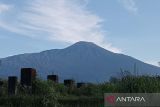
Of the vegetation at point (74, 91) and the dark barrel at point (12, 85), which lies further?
the dark barrel at point (12, 85)

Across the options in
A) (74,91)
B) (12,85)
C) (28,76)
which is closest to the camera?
(28,76)

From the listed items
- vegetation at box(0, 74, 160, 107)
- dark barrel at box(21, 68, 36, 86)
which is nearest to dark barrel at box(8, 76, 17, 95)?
vegetation at box(0, 74, 160, 107)

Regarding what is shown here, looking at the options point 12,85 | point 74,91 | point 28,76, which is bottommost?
point 74,91

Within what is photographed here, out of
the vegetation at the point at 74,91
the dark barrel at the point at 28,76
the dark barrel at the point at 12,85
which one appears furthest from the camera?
the dark barrel at the point at 12,85

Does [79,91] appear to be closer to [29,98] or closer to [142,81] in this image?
[29,98]

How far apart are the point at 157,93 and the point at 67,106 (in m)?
6.98

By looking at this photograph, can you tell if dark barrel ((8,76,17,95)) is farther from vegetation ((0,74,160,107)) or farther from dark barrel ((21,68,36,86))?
dark barrel ((21,68,36,86))

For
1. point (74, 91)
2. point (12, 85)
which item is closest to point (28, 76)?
point (12, 85)

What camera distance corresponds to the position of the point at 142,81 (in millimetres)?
21594

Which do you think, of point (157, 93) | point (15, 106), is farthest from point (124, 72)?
point (15, 106)

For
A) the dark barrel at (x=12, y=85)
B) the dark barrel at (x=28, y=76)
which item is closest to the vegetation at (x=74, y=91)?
the dark barrel at (x=28, y=76)

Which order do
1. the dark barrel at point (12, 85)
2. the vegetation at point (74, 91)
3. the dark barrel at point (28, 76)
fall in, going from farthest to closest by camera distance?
the dark barrel at point (12, 85)
the dark barrel at point (28, 76)
the vegetation at point (74, 91)

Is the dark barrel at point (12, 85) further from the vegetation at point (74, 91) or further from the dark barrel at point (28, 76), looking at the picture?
the dark barrel at point (28, 76)

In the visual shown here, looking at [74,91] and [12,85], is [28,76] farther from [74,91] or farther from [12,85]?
[74,91]
